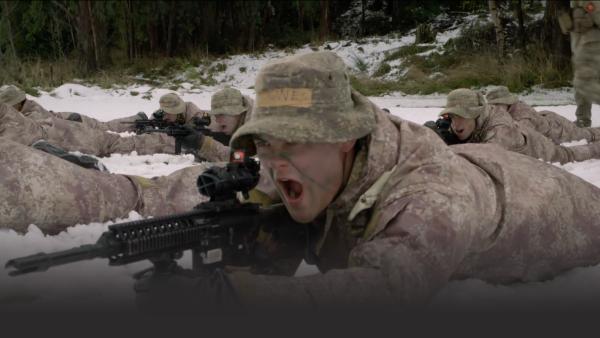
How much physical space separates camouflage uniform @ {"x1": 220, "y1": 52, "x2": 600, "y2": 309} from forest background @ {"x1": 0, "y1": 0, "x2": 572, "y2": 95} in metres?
13.2

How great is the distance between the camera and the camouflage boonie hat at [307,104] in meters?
1.89

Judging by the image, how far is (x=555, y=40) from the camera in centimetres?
1506

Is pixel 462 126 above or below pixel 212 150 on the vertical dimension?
above

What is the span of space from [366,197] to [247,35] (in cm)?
2175

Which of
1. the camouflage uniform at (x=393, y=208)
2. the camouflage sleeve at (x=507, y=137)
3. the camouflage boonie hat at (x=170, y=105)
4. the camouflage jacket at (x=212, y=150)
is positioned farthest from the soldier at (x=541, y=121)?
the camouflage uniform at (x=393, y=208)

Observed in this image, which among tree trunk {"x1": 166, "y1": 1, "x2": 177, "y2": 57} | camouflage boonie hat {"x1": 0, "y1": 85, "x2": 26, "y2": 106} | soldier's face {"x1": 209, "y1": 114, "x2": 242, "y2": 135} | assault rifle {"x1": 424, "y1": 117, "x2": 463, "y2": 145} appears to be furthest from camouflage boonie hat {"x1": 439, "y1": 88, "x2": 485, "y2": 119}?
tree trunk {"x1": 166, "y1": 1, "x2": 177, "y2": 57}

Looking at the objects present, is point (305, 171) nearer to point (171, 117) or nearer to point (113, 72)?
point (171, 117)

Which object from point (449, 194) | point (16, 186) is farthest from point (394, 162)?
point (16, 186)

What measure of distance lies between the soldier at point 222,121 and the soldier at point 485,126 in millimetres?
2186

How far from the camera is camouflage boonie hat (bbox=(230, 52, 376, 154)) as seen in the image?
1888 mm

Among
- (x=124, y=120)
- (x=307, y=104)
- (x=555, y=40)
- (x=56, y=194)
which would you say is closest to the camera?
(x=307, y=104)

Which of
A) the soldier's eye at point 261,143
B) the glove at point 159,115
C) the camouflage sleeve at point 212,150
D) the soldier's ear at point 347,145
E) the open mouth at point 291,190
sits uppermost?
the soldier's eye at point 261,143

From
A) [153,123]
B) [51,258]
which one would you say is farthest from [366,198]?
[153,123]

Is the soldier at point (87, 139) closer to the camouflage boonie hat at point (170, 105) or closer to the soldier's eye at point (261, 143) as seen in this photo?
the camouflage boonie hat at point (170, 105)
